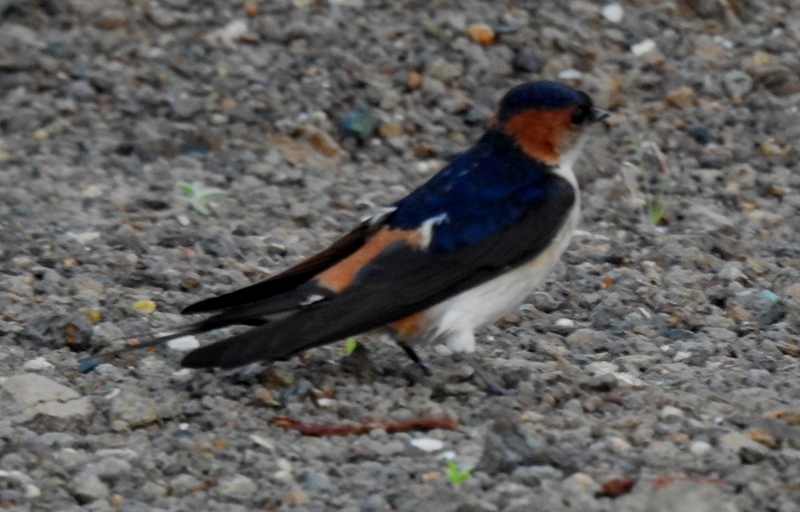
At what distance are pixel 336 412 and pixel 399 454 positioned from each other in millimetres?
347

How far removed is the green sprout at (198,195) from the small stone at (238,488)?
2416 millimetres

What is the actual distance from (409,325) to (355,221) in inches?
67.0

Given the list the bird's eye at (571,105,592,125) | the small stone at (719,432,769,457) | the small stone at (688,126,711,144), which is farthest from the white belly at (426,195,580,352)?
the small stone at (688,126,711,144)

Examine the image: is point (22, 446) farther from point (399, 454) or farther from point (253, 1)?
point (253, 1)

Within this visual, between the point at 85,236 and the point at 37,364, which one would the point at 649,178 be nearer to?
the point at 85,236

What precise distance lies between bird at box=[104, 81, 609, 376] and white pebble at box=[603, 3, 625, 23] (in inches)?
106

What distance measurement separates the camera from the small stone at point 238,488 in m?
3.83

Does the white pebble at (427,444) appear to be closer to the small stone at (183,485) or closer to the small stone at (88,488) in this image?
the small stone at (183,485)

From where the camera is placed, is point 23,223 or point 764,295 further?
point 23,223

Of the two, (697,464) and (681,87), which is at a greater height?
(697,464)

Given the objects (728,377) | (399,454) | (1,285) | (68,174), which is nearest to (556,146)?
(728,377)

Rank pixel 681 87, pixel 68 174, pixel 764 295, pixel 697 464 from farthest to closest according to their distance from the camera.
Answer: pixel 681 87, pixel 68 174, pixel 764 295, pixel 697 464

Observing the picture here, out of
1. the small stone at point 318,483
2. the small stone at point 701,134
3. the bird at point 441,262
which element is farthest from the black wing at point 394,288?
the small stone at point 701,134

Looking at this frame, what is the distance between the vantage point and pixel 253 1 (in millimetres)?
7695
